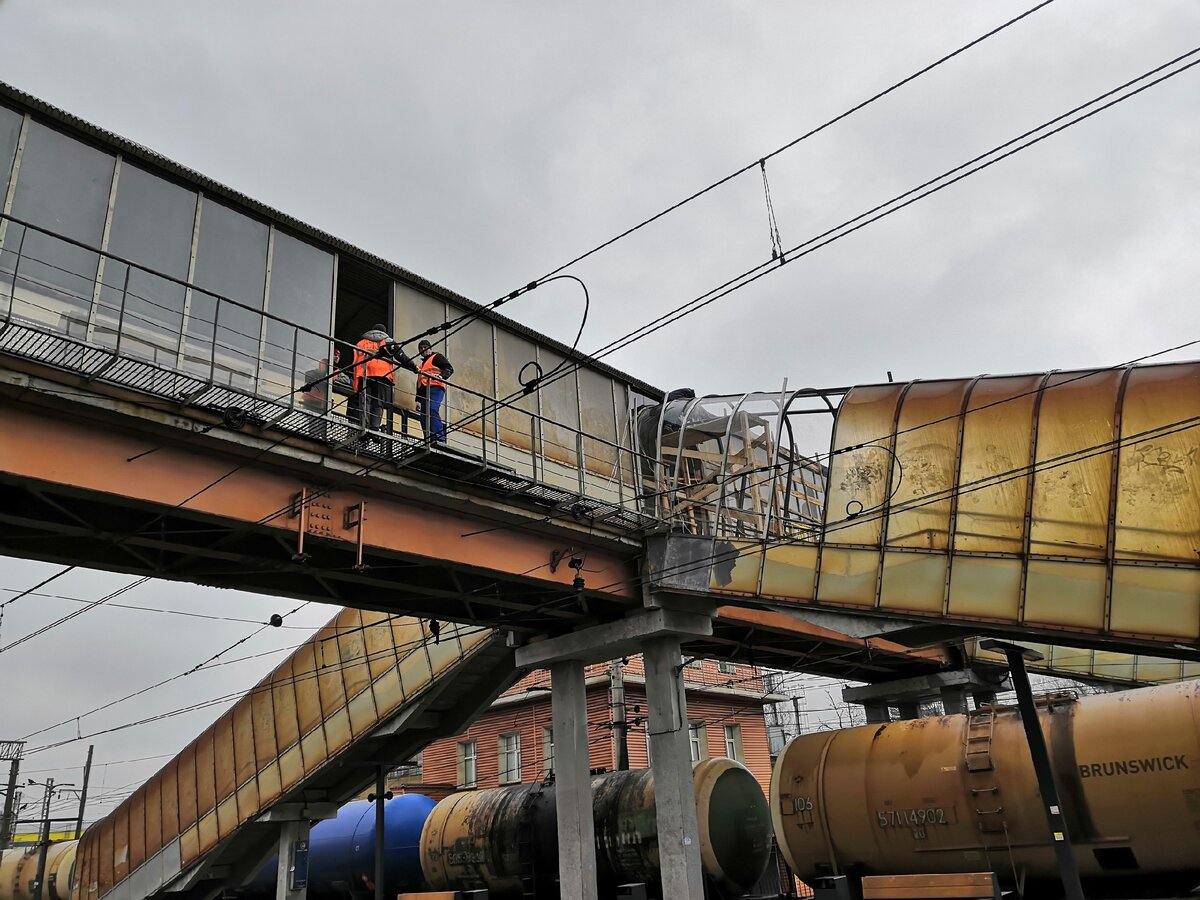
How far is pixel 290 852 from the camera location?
24.3m

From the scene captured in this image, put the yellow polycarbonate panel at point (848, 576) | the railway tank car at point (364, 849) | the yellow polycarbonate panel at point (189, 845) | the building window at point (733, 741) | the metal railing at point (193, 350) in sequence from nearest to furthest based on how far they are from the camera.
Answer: the metal railing at point (193, 350), the yellow polycarbonate panel at point (848, 576), the railway tank car at point (364, 849), the yellow polycarbonate panel at point (189, 845), the building window at point (733, 741)

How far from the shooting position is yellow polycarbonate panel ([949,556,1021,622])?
13492 mm

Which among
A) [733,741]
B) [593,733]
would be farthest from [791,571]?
[733,741]

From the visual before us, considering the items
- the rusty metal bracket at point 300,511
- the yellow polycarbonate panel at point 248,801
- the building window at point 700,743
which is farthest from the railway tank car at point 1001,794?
the building window at point 700,743

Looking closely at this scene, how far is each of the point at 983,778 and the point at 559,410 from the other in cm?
1148

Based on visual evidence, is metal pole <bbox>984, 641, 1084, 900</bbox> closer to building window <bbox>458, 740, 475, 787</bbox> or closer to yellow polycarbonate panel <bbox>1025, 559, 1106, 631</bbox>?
yellow polycarbonate panel <bbox>1025, 559, 1106, 631</bbox>

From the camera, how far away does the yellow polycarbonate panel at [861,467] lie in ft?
50.4

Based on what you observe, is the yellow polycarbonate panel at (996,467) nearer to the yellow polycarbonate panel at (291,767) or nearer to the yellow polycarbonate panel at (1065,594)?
the yellow polycarbonate panel at (1065,594)

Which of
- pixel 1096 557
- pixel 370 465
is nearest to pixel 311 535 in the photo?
pixel 370 465

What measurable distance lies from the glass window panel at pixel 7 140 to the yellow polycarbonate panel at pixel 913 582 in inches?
596

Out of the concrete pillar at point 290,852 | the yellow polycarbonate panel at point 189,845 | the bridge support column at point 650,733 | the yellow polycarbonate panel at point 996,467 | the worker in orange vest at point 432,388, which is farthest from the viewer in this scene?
the yellow polycarbonate panel at point 189,845

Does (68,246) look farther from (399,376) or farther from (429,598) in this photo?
(429,598)

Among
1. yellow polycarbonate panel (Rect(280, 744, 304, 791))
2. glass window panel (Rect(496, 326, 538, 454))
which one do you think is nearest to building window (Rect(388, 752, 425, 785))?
yellow polycarbonate panel (Rect(280, 744, 304, 791))

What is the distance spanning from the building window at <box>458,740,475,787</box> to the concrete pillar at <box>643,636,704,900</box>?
24440mm
